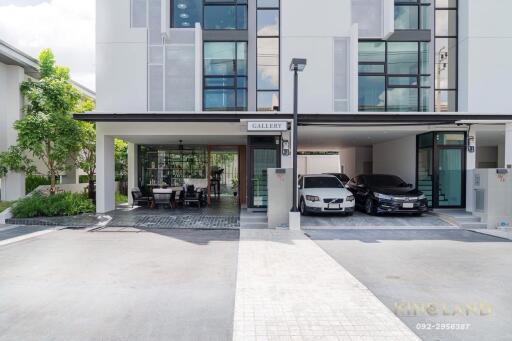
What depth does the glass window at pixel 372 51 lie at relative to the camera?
13.5m

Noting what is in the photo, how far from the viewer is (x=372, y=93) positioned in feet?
44.2

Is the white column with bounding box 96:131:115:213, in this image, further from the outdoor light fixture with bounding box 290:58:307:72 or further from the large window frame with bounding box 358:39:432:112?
the large window frame with bounding box 358:39:432:112

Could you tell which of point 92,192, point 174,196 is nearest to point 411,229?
point 174,196

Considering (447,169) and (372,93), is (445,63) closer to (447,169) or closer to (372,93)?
(372,93)

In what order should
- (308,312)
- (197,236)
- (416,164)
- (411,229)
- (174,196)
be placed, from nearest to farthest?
(308,312) < (197,236) < (411,229) < (416,164) < (174,196)

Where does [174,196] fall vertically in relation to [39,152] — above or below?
below

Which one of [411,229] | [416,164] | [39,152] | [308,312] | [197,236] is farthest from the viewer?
[416,164]

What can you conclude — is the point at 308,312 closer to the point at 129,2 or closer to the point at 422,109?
the point at 422,109

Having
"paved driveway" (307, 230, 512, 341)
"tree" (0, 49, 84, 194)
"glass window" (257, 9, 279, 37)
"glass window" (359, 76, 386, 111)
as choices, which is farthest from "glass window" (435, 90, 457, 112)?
"tree" (0, 49, 84, 194)

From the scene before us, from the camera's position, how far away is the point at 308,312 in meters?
4.49

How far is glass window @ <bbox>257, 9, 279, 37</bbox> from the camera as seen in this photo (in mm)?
13383

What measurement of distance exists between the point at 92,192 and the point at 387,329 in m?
13.6

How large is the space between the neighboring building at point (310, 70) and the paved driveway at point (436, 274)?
13.9 ft

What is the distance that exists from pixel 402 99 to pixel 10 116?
16.6 metres
